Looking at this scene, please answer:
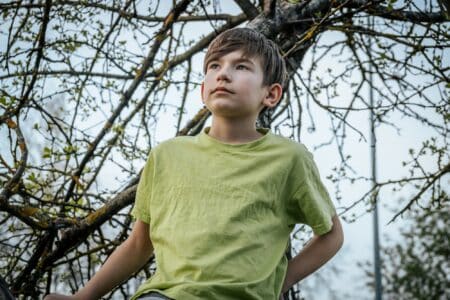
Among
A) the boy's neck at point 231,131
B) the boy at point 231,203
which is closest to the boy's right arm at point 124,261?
the boy at point 231,203

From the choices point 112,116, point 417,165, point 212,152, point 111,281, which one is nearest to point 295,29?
point 417,165

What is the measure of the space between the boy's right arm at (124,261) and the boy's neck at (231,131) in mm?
384

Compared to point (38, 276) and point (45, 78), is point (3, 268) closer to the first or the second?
point (38, 276)

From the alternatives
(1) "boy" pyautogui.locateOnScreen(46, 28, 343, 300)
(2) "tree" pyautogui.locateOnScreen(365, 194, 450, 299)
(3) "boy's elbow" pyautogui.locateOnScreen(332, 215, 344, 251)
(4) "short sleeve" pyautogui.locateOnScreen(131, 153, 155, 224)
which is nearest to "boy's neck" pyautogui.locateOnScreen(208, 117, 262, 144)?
(1) "boy" pyautogui.locateOnScreen(46, 28, 343, 300)

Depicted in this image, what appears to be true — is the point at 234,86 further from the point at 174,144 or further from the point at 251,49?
the point at 174,144

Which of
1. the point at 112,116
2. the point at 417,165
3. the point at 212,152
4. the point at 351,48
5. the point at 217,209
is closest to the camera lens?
the point at 217,209

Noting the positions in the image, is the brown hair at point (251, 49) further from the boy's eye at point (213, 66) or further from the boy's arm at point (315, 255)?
the boy's arm at point (315, 255)

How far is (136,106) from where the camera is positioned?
407 centimetres

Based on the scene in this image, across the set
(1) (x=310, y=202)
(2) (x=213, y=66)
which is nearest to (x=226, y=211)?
(1) (x=310, y=202)

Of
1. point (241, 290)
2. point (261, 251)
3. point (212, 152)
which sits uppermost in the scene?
point (212, 152)

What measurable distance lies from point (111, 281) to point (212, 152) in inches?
21.5

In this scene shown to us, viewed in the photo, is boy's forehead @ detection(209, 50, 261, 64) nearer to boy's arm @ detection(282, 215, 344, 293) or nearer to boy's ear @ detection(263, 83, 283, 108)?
boy's ear @ detection(263, 83, 283, 108)

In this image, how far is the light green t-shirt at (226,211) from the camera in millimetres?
1625

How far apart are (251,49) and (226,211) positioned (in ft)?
1.81
